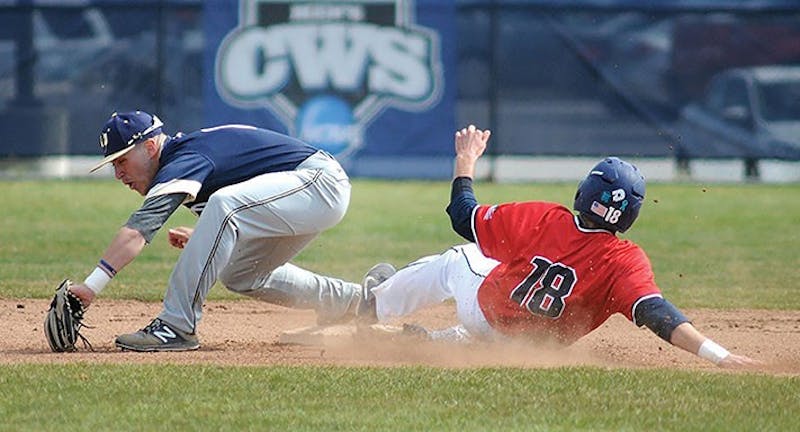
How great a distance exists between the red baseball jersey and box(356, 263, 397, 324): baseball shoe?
898 mm

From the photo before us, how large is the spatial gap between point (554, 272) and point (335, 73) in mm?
10981

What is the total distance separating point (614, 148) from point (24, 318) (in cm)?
1020

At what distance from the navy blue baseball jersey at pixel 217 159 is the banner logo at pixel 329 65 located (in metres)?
9.77

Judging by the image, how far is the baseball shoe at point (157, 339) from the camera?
6723mm

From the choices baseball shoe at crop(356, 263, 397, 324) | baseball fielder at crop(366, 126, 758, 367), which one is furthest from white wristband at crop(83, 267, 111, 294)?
baseball fielder at crop(366, 126, 758, 367)

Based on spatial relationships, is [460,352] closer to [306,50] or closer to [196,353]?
[196,353]

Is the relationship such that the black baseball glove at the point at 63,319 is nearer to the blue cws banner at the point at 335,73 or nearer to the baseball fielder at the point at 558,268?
the baseball fielder at the point at 558,268

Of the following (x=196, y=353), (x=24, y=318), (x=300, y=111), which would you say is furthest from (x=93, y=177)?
(x=196, y=353)

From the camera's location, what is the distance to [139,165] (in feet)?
22.3

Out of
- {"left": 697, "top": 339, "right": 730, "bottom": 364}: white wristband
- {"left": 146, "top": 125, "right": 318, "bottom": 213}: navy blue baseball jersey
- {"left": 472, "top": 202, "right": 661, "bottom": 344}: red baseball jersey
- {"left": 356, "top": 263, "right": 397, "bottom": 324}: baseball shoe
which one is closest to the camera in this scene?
{"left": 697, "top": 339, "right": 730, "bottom": 364}: white wristband

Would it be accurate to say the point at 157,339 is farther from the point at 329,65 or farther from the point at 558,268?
the point at 329,65

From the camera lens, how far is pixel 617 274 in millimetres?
6379

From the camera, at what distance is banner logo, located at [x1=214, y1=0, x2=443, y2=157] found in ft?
56.2

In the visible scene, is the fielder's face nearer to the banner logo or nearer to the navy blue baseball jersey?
the navy blue baseball jersey
